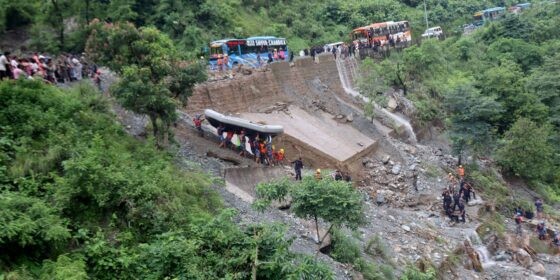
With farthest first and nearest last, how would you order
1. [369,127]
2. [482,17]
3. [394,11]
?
[482,17]
[394,11]
[369,127]

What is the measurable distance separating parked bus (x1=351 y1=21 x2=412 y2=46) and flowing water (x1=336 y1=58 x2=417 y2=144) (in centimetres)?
583

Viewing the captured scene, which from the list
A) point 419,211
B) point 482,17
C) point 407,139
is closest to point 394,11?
point 482,17

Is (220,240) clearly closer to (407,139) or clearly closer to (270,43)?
(407,139)

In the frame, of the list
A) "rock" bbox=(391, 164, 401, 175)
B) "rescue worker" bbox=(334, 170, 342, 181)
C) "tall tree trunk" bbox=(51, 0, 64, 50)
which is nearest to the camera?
"rescue worker" bbox=(334, 170, 342, 181)

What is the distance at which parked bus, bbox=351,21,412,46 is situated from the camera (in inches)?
1581

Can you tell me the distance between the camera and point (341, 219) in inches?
486

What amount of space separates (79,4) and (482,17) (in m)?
48.2

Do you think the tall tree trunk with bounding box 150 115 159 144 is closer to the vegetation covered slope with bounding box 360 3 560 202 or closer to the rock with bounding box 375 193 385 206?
the rock with bounding box 375 193 385 206

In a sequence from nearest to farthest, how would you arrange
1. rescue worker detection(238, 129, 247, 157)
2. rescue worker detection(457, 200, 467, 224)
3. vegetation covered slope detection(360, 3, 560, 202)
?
rescue worker detection(238, 129, 247, 157) < rescue worker detection(457, 200, 467, 224) < vegetation covered slope detection(360, 3, 560, 202)

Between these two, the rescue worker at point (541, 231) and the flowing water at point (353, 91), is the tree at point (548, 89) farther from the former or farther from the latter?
the rescue worker at point (541, 231)

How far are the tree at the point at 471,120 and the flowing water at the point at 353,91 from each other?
8.52 feet

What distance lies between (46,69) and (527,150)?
21.6m

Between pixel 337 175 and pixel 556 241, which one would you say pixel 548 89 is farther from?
pixel 337 175

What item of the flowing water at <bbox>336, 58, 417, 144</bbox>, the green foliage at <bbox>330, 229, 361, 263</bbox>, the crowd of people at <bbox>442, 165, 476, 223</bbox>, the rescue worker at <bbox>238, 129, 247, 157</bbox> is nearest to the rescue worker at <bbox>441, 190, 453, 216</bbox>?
the crowd of people at <bbox>442, 165, 476, 223</bbox>
